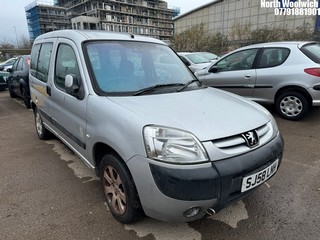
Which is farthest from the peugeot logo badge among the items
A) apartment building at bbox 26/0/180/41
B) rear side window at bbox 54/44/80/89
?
apartment building at bbox 26/0/180/41

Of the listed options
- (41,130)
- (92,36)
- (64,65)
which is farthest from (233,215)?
(41,130)

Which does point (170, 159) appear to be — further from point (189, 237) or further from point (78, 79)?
point (78, 79)

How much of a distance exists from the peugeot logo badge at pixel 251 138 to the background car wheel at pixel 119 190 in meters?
0.99

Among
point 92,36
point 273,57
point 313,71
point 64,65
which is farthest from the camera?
point 273,57

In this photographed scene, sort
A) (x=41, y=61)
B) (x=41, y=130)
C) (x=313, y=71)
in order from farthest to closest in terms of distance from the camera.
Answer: (x=313, y=71), (x=41, y=130), (x=41, y=61)

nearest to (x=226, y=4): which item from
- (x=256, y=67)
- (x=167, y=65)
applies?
(x=256, y=67)

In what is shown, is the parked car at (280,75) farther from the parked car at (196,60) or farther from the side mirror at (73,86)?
the side mirror at (73,86)

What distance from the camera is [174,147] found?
1.92 meters

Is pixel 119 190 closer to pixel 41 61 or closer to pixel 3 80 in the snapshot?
pixel 41 61

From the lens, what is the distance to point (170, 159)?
1.89m

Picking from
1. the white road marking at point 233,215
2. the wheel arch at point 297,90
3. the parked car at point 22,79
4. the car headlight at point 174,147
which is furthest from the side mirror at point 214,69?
the parked car at point 22,79

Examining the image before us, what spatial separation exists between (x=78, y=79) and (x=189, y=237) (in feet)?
6.30

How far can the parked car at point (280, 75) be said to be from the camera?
502 cm

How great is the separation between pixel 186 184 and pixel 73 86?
5.31ft
